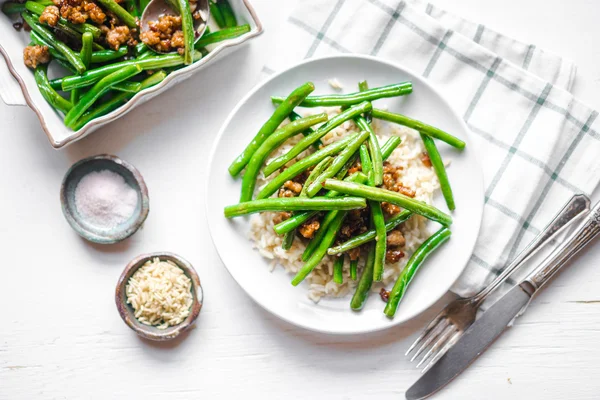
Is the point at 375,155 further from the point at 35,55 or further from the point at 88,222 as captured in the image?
the point at 35,55

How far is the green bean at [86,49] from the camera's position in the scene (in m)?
2.69

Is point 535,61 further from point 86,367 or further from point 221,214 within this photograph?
point 86,367

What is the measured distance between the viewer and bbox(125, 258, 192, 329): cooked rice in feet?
9.40

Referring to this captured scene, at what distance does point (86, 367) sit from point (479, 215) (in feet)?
8.41

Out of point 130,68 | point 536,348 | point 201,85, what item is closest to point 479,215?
point 536,348

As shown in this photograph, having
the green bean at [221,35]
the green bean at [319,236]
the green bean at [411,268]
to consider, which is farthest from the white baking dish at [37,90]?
the green bean at [411,268]

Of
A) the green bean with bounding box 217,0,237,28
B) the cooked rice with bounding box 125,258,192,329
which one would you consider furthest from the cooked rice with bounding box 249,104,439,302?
the green bean with bounding box 217,0,237,28

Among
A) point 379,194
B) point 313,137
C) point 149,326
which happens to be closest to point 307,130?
point 313,137

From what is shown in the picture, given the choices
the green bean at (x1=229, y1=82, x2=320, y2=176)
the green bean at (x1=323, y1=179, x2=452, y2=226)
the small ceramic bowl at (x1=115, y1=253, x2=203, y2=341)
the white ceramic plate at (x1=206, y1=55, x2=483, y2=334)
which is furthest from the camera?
the small ceramic bowl at (x1=115, y1=253, x2=203, y2=341)

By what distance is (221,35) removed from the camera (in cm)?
287

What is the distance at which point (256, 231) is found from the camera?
2885 millimetres

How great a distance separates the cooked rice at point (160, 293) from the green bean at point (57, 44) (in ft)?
3.85

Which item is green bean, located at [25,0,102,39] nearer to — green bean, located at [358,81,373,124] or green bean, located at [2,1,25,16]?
green bean, located at [2,1,25,16]

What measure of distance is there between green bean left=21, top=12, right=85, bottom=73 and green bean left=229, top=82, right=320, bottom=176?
987 millimetres
